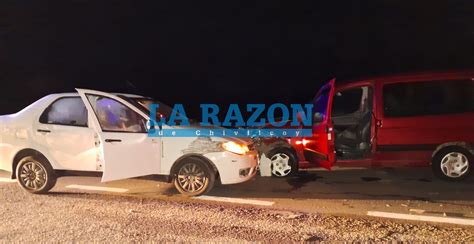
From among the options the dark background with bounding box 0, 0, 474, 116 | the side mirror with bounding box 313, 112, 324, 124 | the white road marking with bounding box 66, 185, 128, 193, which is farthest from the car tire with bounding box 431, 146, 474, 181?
the dark background with bounding box 0, 0, 474, 116

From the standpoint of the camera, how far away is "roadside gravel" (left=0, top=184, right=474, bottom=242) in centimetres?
464

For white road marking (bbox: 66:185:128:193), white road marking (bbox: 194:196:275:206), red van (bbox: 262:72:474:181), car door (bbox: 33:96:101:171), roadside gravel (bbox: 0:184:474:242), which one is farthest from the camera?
red van (bbox: 262:72:474:181)

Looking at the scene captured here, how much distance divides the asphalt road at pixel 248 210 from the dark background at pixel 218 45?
674cm

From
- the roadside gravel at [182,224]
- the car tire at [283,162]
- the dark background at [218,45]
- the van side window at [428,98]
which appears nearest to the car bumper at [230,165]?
the roadside gravel at [182,224]

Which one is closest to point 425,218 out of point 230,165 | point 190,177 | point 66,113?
point 230,165

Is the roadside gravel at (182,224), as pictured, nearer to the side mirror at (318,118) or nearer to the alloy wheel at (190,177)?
the alloy wheel at (190,177)

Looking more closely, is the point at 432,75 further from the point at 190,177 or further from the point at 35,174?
the point at 35,174

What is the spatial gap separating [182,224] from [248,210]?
96cm

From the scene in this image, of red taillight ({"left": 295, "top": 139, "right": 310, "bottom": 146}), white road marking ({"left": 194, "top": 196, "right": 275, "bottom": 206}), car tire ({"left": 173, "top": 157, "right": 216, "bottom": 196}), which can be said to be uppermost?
red taillight ({"left": 295, "top": 139, "right": 310, "bottom": 146})

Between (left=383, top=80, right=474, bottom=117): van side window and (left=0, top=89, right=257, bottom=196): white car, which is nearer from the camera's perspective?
(left=0, top=89, right=257, bottom=196): white car

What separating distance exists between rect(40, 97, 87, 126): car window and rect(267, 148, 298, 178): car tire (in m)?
3.05

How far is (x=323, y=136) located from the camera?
7074 millimetres

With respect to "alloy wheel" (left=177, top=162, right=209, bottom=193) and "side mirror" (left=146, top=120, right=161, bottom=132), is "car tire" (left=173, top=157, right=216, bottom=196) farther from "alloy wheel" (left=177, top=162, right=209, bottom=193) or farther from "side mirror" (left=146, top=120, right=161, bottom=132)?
"side mirror" (left=146, top=120, right=161, bottom=132)

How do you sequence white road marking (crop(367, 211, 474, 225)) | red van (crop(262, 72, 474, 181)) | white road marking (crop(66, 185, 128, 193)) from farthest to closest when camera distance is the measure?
red van (crop(262, 72, 474, 181)), white road marking (crop(66, 185, 128, 193)), white road marking (crop(367, 211, 474, 225))
